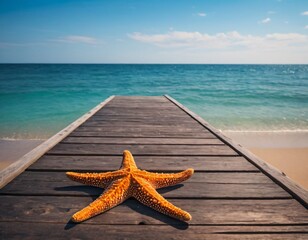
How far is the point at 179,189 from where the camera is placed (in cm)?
201

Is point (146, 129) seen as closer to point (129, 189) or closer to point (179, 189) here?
point (179, 189)

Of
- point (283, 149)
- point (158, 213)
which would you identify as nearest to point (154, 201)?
point (158, 213)

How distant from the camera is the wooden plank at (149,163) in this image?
2.48m

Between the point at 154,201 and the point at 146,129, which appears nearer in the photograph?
the point at 154,201

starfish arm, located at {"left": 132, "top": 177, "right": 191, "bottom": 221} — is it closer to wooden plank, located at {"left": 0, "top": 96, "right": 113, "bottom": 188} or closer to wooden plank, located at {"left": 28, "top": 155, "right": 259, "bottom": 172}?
wooden plank, located at {"left": 28, "top": 155, "right": 259, "bottom": 172}

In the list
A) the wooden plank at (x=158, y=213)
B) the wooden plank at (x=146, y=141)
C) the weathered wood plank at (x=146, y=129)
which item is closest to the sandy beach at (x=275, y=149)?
the weathered wood plank at (x=146, y=129)

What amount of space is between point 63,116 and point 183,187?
12462 millimetres

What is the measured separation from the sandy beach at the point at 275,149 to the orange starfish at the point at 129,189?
12.2 ft

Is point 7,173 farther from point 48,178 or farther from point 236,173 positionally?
point 236,173

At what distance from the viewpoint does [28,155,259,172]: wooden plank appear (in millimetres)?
2479

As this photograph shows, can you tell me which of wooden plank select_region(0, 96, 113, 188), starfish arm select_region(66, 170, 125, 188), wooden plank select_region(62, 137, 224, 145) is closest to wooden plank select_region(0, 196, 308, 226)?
starfish arm select_region(66, 170, 125, 188)

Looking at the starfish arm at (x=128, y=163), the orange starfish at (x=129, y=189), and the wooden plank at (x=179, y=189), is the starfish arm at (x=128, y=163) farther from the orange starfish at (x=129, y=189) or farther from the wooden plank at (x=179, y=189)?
the wooden plank at (x=179, y=189)

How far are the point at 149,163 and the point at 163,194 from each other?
29.6 inches

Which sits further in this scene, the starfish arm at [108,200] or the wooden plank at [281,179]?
the wooden plank at [281,179]
